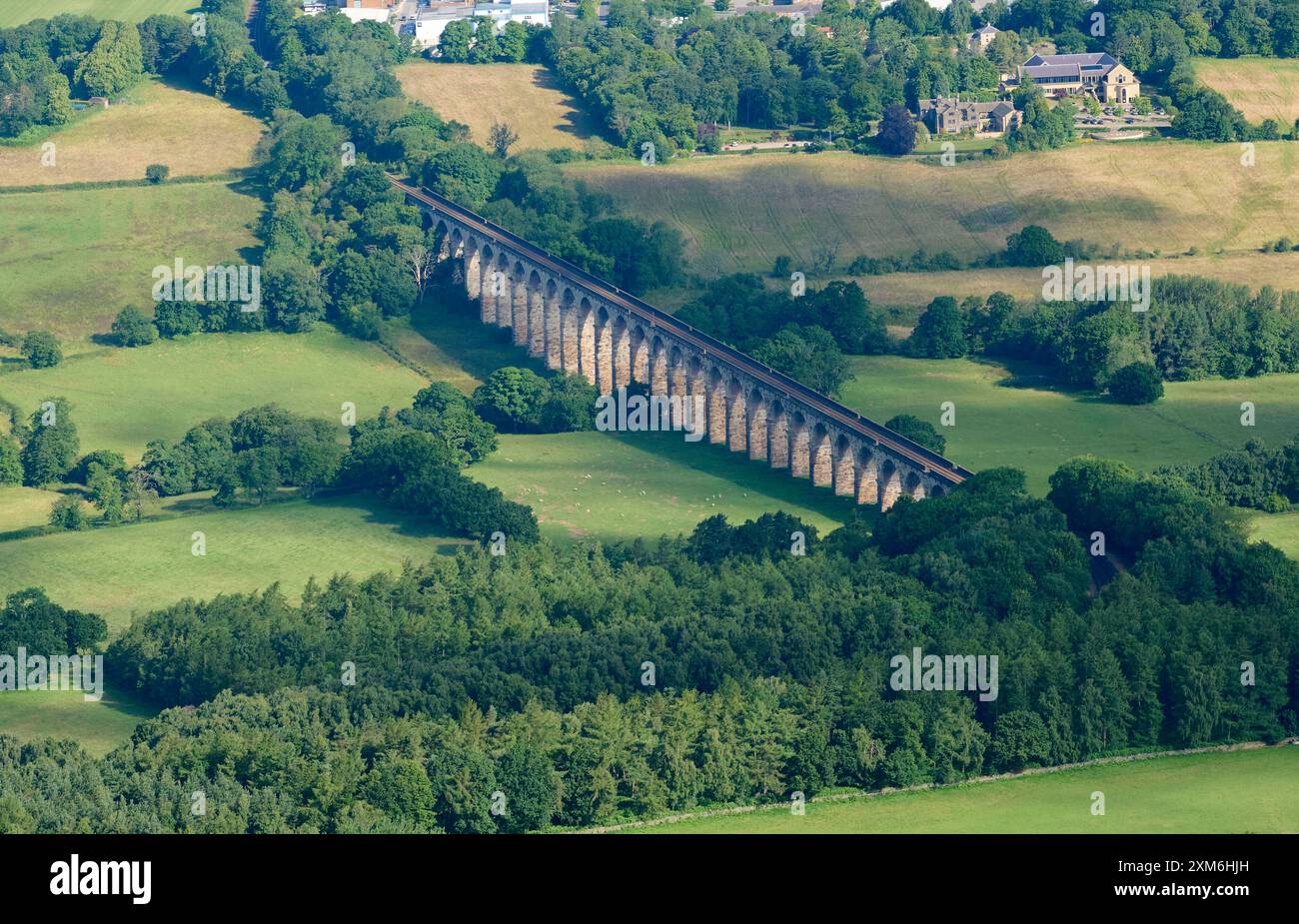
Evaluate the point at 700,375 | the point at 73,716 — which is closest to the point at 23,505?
the point at 73,716

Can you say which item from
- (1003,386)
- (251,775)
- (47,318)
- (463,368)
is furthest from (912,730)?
(47,318)

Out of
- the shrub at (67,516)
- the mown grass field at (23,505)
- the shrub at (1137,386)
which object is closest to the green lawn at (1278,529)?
the shrub at (1137,386)

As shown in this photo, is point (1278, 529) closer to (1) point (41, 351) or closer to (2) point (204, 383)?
(2) point (204, 383)

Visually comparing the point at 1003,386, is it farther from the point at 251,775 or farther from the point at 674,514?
the point at 251,775

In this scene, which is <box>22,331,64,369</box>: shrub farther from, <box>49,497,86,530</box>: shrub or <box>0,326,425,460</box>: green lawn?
<box>49,497,86,530</box>: shrub

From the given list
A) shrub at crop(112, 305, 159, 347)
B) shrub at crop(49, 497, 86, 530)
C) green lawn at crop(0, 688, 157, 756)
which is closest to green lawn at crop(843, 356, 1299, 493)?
shrub at crop(49, 497, 86, 530)

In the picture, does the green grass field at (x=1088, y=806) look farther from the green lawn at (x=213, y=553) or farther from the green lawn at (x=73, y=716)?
the green lawn at (x=213, y=553)
